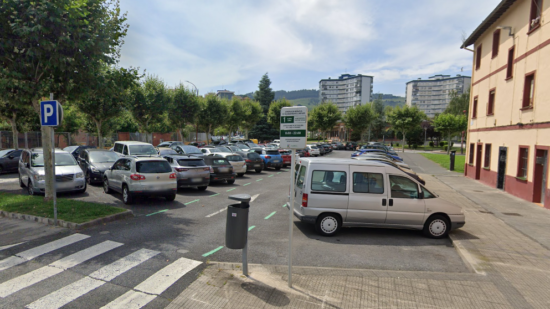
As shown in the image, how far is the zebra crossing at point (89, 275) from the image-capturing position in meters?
4.25

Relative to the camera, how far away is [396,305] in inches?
170

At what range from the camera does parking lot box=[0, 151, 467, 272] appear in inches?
237

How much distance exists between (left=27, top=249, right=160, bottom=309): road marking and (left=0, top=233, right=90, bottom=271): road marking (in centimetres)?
154

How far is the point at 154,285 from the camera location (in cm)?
472

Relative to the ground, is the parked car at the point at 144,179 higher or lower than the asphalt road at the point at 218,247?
higher

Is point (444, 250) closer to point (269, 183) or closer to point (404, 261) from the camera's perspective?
point (404, 261)

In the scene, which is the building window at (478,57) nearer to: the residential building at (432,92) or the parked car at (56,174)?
the parked car at (56,174)

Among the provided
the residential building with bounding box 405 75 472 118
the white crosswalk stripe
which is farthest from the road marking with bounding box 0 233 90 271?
the residential building with bounding box 405 75 472 118

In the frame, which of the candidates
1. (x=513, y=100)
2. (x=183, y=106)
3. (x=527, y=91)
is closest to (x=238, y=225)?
(x=527, y=91)

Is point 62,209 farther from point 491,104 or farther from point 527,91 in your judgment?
point 491,104

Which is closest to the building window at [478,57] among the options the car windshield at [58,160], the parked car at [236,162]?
the parked car at [236,162]

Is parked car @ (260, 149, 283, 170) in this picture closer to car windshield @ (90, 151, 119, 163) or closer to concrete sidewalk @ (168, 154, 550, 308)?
car windshield @ (90, 151, 119, 163)

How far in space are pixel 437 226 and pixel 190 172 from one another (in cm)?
911

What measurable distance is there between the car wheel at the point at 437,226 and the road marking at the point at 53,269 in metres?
7.00
